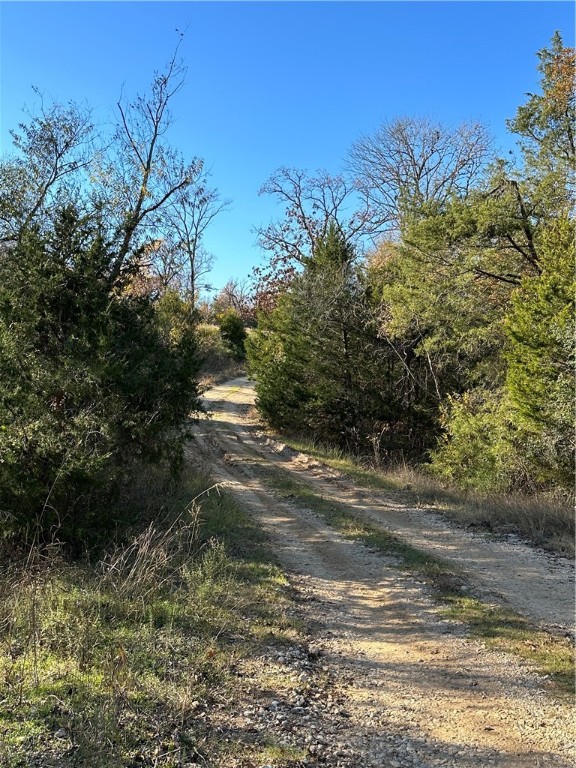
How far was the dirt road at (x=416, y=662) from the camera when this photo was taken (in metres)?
3.20

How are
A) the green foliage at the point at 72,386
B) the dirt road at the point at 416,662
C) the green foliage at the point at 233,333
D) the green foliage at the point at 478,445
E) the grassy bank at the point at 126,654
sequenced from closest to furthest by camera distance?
1. the grassy bank at the point at 126,654
2. the dirt road at the point at 416,662
3. the green foliage at the point at 72,386
4. the green foliage at the point at 478,445
5. the green foliage at the point at 233,333

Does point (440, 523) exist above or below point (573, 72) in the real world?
below

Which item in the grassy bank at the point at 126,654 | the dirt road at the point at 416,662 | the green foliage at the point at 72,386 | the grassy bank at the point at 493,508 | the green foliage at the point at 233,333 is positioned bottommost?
the grassy bank at the point at 493,508

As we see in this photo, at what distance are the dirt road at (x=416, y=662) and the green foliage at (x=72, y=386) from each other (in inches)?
107

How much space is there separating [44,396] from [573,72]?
1712 cm

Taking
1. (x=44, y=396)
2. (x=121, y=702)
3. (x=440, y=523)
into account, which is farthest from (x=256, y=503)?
(x=121, y=702)

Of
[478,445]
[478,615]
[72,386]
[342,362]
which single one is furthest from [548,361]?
[72,386]

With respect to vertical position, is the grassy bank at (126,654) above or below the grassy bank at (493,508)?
above

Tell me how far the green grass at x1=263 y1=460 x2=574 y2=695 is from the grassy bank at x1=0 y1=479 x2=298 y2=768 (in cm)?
178

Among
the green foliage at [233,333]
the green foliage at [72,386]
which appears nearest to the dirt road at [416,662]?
the green foliage at [72,386]

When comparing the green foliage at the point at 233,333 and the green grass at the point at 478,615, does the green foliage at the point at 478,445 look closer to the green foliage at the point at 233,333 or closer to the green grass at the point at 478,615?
the green grass at the point at 478,615

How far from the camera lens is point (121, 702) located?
3262mm

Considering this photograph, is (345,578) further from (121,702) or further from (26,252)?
(26,252)

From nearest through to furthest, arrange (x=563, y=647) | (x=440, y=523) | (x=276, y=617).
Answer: (x=563, y=647) → (x=276, y=617) → (x=440, y=523)
